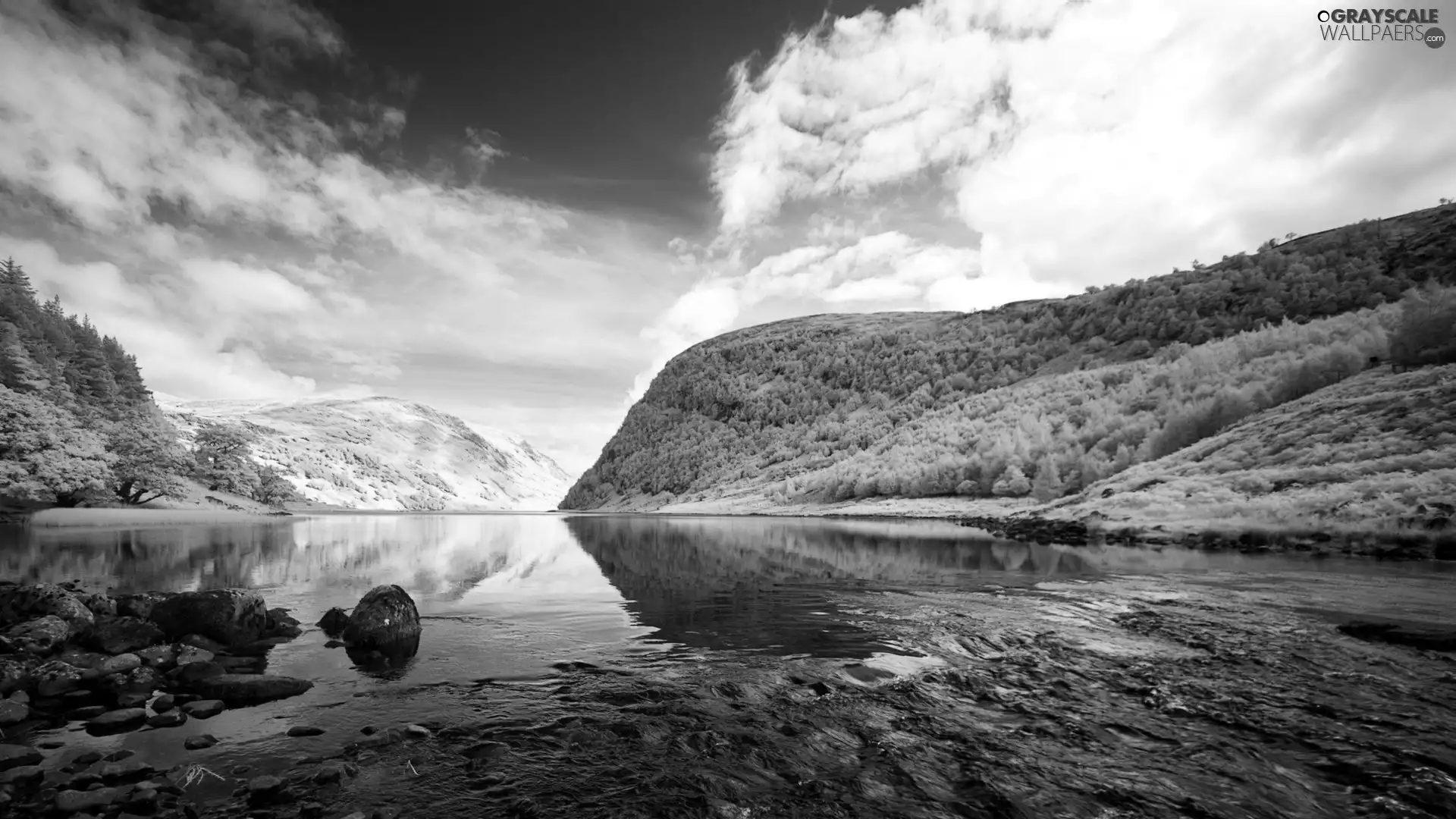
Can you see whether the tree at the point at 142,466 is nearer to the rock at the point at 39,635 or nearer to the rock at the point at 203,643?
the rock at the point at 39,635

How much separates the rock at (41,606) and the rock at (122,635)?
0.38 m

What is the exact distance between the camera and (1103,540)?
31891 mm

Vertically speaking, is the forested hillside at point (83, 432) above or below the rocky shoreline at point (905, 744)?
above

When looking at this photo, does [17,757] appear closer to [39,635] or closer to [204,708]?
[204,708]

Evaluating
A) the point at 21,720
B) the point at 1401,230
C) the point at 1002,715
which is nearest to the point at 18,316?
the point at 21,720

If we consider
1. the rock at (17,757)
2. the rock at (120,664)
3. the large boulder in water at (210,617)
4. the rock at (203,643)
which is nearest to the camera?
the rock at (17,757)

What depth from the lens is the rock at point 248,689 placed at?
8.54 metres

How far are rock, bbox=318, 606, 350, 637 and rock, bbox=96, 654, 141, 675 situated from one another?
3.39 m

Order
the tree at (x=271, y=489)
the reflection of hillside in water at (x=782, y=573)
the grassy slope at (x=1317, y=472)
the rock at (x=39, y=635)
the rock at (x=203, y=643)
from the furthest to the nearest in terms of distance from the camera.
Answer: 1. the tree at (x=271, y=489)
2. the grassy slope at (x=1317, y=472)
3. the reflection of hillside in water at (x=782, y=573)
4. the rock at (x=203, y=643)
5. the rock at (x=39, y=635)

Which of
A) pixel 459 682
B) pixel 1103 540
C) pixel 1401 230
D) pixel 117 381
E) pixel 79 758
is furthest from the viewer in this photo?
pixel 1401 230

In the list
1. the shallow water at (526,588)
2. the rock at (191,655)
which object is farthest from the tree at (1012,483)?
the rock at (191,655)

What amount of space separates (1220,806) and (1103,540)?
31056mm

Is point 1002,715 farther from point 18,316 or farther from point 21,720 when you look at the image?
point 18,316

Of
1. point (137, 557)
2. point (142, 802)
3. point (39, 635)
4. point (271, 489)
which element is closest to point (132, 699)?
point (39, 635)
